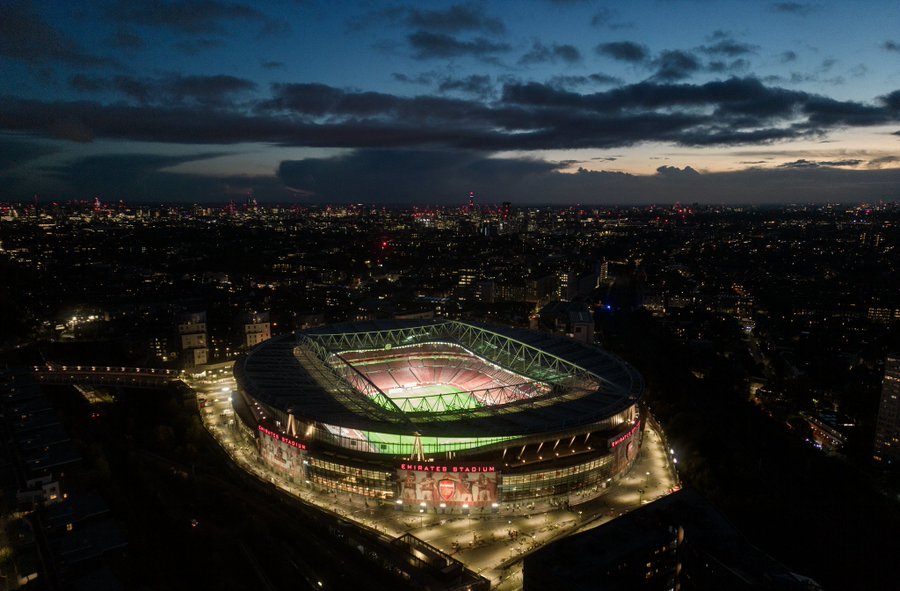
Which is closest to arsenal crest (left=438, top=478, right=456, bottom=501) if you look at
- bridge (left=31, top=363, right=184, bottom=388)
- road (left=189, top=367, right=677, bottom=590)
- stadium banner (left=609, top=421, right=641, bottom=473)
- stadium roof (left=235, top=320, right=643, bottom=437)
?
road (left=189, top=367, right=677, bottom=590)

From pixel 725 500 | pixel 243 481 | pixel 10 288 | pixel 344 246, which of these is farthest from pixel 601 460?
pixel 344 246

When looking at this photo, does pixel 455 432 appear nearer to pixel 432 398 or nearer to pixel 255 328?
pixel 432 398

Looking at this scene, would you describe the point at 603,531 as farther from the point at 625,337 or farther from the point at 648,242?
the point at 648,242

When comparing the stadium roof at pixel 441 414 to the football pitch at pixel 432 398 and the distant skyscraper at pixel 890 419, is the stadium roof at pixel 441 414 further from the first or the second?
the distant skyscraper at pixel 890 419

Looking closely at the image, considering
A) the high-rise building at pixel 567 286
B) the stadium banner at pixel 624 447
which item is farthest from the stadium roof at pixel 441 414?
the high-rise building at pixel 567 286

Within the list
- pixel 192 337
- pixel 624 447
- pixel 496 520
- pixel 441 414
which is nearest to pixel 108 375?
pixel 192 337

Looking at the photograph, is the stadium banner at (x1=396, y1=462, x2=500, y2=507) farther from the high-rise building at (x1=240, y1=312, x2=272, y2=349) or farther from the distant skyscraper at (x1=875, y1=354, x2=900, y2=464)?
the high-rise building at (x1=240, y1=312, x2=272, y2=349)
